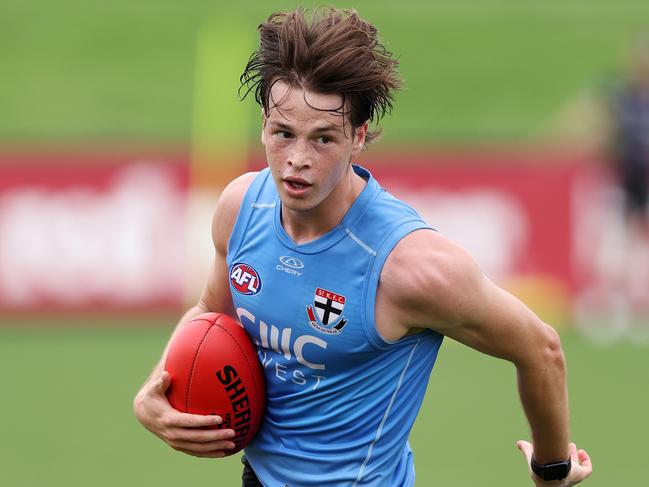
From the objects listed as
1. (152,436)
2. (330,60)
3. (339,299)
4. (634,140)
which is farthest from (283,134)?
(634,140)

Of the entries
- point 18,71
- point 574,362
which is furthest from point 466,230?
point 18,71

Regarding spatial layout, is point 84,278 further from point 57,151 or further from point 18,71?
point 18,71

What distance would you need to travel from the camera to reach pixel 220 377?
17.7ft

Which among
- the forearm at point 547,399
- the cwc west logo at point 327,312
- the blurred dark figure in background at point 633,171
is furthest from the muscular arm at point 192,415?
the blurred dark figure in background at point 633,171

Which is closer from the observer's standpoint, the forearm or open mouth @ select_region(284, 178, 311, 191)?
open mouth @ select_region(284, 178, 311, 191)

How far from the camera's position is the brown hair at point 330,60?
498cm

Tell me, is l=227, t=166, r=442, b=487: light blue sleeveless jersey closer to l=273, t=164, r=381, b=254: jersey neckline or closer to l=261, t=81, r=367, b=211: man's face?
l=273, t=164, r=381, b=254: jersey neckline

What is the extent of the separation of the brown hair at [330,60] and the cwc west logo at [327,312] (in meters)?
0.61

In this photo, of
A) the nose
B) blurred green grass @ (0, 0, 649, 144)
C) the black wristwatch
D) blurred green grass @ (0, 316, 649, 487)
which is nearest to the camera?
the nose

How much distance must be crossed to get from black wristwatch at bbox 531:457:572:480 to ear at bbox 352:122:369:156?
1403 millimetres

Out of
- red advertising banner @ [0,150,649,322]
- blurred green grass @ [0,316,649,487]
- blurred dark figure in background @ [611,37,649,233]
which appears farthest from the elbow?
blurred dark figure in background @ [611,37,649,233]

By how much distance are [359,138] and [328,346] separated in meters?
0.74

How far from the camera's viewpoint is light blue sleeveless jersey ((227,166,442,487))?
16.9 ft

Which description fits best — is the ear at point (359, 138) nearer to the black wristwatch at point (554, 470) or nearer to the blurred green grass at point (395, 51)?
the black wristwatch at point (554, 470)
